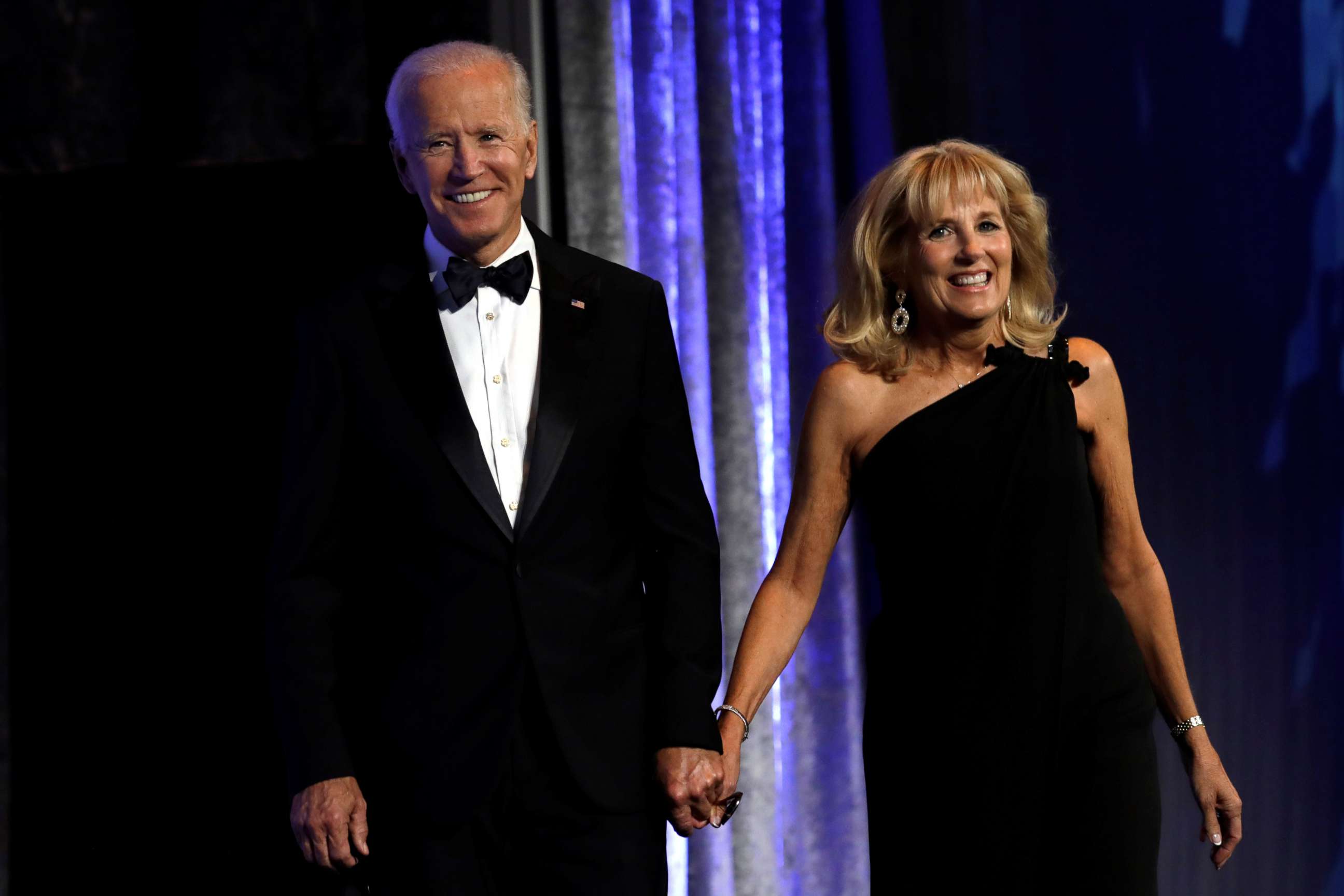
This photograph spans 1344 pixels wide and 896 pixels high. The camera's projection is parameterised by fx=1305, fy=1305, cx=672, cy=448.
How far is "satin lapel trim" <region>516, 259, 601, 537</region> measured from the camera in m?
1.67

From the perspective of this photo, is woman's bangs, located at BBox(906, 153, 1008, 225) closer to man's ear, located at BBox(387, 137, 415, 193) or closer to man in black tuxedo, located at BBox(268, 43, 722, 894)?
man in black tuxedo, located at BBox(268, 43, 722, 894)

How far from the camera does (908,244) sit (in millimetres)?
2010

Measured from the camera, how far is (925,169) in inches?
78.1

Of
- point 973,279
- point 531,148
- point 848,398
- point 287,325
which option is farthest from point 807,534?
point 287,325

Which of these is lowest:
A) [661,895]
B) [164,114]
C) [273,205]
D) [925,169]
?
[661,895]

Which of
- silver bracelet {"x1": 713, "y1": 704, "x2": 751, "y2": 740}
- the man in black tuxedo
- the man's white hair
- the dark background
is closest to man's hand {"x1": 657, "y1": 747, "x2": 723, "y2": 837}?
the man in black tuxedo

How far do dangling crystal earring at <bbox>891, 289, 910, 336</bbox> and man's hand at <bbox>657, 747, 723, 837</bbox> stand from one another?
2.40 ft

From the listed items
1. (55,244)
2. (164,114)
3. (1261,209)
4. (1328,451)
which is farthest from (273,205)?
(1328,451)

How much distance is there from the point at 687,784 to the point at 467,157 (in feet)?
2.86

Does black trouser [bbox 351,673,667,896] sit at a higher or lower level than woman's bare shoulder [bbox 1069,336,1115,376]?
lower

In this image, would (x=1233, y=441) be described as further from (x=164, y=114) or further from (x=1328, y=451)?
(x=164, y=114)

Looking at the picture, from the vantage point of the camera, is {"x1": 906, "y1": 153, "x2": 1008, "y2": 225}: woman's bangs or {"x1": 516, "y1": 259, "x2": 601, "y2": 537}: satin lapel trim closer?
{"x1": 516, "y1": 259, "x2": 601, "y2": 537}: satin lapel trim

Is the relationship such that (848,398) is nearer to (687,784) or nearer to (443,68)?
(687,784)

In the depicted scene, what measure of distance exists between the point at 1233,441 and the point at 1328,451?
20 cm
